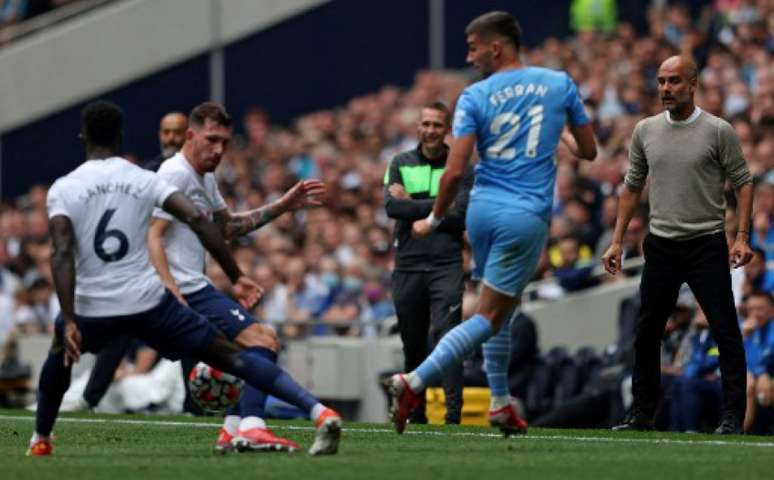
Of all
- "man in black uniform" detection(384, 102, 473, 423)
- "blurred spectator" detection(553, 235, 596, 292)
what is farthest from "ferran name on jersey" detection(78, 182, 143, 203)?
"blurred spectator" detection(553, 235, 596, 292)

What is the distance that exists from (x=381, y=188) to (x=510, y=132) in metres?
12.6

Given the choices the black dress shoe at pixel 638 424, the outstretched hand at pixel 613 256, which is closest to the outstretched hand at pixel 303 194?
the outstretched hand at pixel 613 256

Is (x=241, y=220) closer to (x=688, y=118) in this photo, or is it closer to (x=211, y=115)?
(x=211, y=115)

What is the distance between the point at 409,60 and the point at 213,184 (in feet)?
59.8

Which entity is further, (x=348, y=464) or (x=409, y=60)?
(x=409, y=60)

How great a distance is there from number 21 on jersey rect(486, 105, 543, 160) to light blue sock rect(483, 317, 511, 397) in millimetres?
933

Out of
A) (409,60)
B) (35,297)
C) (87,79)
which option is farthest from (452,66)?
(35,297)

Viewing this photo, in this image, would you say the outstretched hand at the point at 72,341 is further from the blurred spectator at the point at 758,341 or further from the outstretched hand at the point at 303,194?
the blurred spectator at the point at 758,341

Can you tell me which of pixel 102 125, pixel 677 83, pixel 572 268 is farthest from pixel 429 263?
pixel 572 268

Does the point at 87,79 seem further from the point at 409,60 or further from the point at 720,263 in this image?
the point at 720,263

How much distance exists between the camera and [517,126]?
10945 mm

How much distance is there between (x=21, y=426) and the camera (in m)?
14.0

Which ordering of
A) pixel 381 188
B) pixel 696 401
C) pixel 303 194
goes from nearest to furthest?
pixel 303 194 → pixel 696 401 → pixel 381 188

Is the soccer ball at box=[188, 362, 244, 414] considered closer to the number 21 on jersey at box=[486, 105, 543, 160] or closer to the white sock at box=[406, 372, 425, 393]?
the white sock at box=[406, 372, 425, 393]
